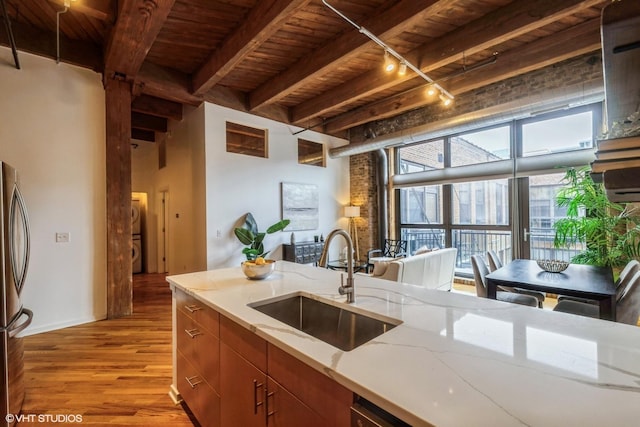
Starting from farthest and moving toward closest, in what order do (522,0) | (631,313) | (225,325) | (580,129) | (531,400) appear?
(580,129) < (522,0) < (631,313) < (225,325) < (531,400)

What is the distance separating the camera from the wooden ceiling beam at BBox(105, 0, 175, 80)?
7.98 feet

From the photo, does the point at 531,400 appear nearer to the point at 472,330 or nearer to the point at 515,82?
the point at 472,330

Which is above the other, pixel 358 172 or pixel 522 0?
pixel 522 0

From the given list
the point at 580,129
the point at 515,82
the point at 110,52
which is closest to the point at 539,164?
the point at 580,129

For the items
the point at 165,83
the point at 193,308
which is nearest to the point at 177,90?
the point at 165,83

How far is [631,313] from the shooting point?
232cm

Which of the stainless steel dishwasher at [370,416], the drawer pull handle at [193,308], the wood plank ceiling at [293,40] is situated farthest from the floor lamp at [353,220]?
the stainless steel dishwasher at [370,416]

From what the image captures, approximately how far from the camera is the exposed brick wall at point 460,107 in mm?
3963

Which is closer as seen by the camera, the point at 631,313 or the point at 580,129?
the point at 631,313

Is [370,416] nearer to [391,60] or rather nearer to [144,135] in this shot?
[391,60]

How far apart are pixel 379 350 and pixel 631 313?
266cm

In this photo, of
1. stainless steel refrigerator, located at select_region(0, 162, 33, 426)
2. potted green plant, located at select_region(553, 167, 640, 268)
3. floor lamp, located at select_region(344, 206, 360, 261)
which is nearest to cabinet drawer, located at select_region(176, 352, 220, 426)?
stainless steel refrigerator, located at select_region(0, 162, 33, 426)

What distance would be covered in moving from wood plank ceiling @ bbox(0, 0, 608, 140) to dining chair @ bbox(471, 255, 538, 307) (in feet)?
7.81

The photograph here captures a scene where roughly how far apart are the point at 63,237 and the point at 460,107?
6.15 metres
